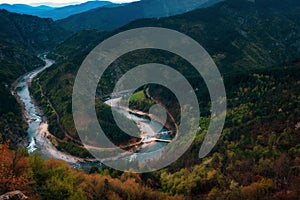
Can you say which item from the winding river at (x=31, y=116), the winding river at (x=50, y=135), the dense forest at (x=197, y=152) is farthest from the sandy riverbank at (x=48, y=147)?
the dense forest at (x=197, y=152)

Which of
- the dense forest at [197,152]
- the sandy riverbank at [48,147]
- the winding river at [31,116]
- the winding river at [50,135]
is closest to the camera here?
the dense forest at [197,152]

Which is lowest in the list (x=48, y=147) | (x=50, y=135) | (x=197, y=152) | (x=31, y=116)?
(x=48, y=147)

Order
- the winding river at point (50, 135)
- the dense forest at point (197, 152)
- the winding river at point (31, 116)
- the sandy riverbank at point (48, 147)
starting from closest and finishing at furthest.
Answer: the dense forest at point (197, 152) → the winding river at point (50, 135) → the sandy riverbank at point (48, 147) → the winding river at point (31, 116)

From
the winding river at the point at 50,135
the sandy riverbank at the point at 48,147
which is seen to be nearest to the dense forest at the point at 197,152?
the sandy riverbank at the point at 48,147

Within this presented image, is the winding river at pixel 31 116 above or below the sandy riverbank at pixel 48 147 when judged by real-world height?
above

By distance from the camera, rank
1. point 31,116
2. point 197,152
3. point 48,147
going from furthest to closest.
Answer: point 31,116 < point 48,147 < point 197,152

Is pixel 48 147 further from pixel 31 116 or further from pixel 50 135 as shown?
pixel 31 116

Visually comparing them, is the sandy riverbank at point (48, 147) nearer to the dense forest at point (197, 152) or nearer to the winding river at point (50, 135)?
the winding river at point (50, 135)

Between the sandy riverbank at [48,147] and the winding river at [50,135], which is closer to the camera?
the winding river at [50,135]

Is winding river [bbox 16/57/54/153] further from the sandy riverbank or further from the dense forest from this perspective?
the dense forest

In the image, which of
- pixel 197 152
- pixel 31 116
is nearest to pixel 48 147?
pixel 31 116

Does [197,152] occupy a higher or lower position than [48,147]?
higher
